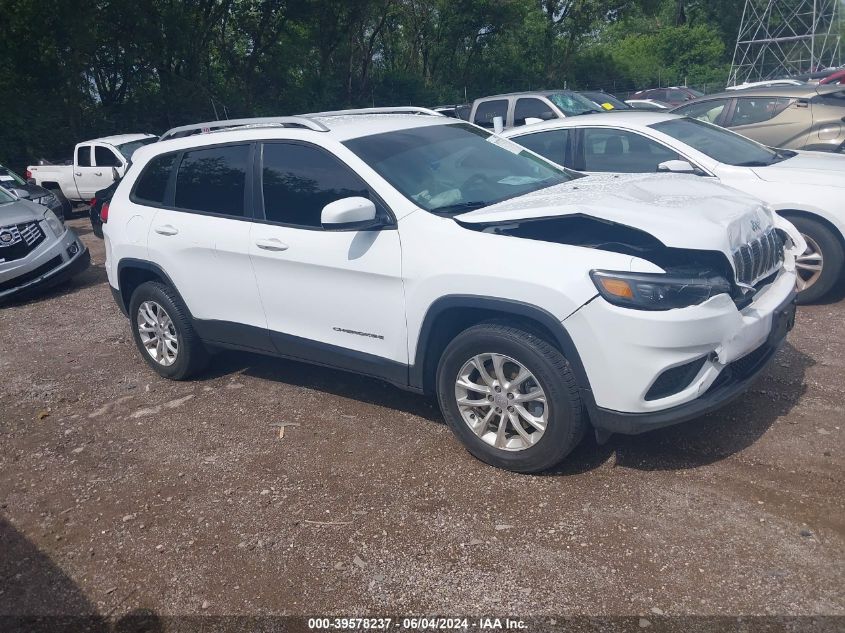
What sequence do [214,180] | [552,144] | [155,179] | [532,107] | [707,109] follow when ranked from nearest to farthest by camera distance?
[214,180], [155,179], [552,144], [707,109], [532,107]

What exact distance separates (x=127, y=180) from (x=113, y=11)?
18303 mm


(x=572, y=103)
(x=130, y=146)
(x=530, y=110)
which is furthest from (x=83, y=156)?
(x=572, y=103)

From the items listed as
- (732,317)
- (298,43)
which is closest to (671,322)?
(732,317)

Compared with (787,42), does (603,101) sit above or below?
above

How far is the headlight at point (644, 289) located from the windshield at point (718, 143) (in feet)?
11.9

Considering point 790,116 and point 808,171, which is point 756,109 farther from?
point 808,171

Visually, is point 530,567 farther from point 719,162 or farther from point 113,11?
Result: point 113,11

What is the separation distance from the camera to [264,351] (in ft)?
16.1

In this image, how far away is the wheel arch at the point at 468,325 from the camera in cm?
351

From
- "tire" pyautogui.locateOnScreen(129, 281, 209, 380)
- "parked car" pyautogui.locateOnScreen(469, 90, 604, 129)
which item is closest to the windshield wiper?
"tire" pyautogui.locateOnScreen(129, 281, 209, 380)

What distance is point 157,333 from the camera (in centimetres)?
557

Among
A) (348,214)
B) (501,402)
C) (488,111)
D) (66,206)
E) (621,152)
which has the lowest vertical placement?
(66,206)

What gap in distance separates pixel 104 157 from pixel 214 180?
11470 mm

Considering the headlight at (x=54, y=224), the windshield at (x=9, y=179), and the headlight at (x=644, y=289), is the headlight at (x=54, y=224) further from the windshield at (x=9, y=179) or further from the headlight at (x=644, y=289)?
the headlight at (x=644, y=289)
